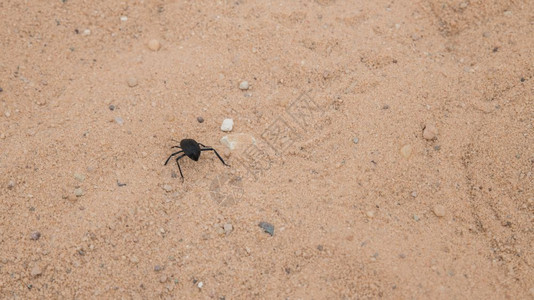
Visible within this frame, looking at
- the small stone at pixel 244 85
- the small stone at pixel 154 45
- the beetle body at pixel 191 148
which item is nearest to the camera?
the beetle body at pixel 191 148

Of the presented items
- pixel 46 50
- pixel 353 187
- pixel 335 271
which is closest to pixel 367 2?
pixel 353 187

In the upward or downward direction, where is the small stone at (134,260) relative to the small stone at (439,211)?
downward

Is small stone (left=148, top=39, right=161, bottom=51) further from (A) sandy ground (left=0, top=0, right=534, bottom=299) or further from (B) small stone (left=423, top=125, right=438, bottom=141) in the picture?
(B) small stone (left=423, top=125, right=438, bottom=141)

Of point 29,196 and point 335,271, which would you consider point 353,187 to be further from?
point 29,196

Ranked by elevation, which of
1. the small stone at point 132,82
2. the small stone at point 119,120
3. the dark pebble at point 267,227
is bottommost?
the dark pebble at point 267,227

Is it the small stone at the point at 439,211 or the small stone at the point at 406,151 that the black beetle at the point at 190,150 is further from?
the small stone at the point at 439,211

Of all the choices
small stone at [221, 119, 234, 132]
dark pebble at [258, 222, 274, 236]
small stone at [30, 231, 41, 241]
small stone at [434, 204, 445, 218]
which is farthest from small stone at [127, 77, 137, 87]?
small stone at [434, 204, 445, 218]

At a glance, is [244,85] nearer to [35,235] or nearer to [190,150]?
[190,150]

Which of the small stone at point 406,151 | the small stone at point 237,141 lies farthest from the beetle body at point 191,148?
the small stone at point 406,151
